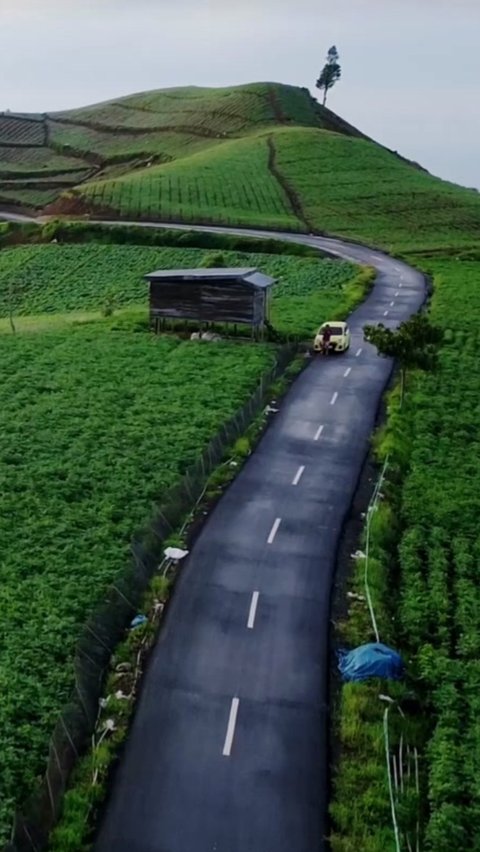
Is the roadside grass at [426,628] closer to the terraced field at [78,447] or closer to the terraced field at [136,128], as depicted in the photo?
the terraced field at [78,447]

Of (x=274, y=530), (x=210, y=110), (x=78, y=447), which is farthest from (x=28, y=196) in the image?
(x=274, y=530)

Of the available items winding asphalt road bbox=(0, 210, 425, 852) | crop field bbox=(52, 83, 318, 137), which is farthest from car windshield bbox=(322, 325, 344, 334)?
crop field bbox=(52, 83, 318, 137)

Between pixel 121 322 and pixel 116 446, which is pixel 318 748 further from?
pixel 121 322

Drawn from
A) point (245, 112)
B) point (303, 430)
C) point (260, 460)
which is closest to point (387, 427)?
point (303, 430)

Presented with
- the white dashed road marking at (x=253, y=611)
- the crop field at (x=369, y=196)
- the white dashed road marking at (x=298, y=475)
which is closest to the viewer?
the white dashed road marking at (x=253, y=611)

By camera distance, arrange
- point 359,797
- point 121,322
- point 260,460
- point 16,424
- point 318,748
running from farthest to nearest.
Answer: point 121,322, point 16,424, point 260,460, point 318,748, point 359,797

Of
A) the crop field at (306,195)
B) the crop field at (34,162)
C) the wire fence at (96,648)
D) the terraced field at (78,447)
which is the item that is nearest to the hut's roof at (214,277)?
the terraced field at (78,447)
